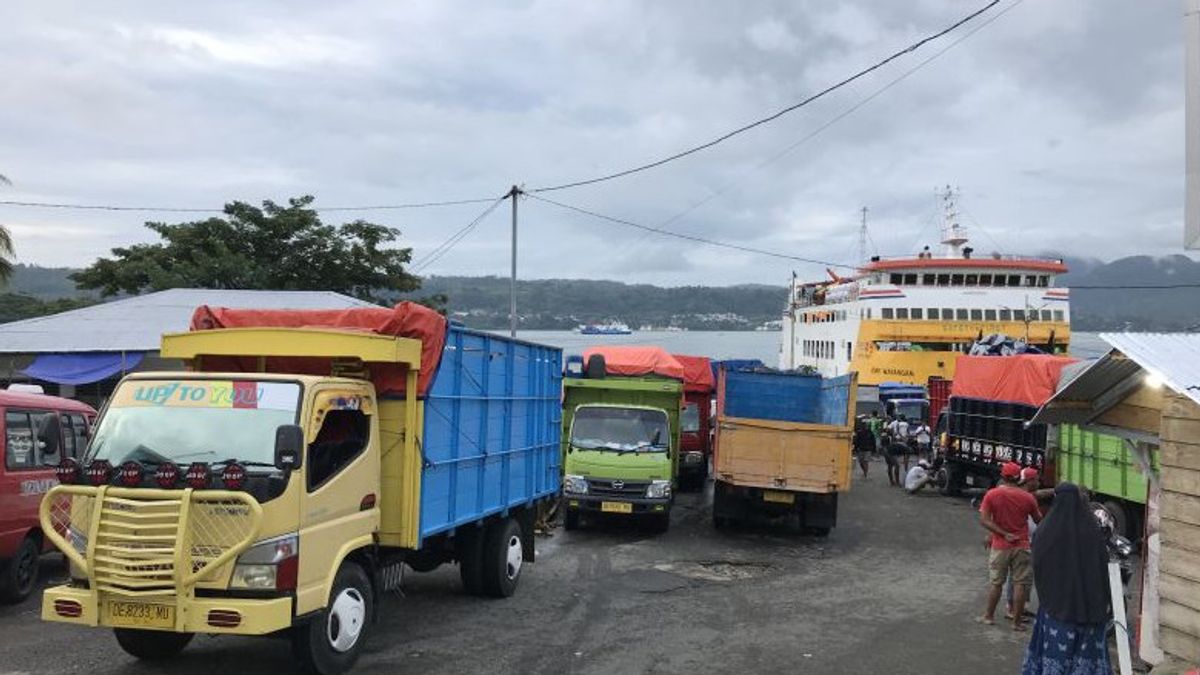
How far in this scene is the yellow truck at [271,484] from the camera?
18.3 feet

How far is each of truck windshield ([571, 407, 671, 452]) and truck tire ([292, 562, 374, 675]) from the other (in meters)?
7.39

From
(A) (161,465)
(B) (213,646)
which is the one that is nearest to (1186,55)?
(A) (161,465)

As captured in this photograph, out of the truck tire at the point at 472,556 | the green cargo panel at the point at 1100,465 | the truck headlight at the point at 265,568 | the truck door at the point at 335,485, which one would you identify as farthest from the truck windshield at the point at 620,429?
the truck headlight at the point at 265,568

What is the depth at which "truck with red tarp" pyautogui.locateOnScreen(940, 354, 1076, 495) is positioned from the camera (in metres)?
15.9

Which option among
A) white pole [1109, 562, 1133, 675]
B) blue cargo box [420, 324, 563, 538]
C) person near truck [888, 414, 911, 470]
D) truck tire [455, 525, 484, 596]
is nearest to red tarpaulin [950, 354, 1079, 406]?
person near truck [888, 414, 911, 470]

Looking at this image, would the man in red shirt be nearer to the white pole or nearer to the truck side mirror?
the white pole

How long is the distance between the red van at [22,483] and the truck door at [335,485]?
9.74 feet

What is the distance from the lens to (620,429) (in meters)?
14.4

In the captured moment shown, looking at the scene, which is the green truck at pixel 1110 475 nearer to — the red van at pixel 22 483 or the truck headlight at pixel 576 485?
the truck headlight at pixel 576 485

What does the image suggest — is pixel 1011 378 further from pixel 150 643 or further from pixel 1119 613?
pixel 150 643

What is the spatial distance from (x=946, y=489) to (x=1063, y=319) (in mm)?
25483

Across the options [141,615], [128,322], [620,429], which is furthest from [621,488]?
[128,322]

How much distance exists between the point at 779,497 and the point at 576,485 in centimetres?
300

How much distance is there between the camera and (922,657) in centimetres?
761
